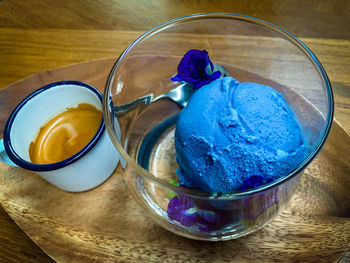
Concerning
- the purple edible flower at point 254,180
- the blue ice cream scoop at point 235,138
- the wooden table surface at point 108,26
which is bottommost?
the purple edible flower at point 254,180

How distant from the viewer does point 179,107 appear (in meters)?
0.69

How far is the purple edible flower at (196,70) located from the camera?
0.62 metres

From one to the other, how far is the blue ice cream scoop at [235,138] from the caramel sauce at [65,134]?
19 cm

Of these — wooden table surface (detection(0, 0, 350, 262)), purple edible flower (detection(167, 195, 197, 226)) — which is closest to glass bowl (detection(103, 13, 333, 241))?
purple edible flower (detection(167, 195, 197, 226))

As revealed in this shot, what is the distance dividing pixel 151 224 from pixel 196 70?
11.7 inches

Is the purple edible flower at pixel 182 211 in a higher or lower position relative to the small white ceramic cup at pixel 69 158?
lower

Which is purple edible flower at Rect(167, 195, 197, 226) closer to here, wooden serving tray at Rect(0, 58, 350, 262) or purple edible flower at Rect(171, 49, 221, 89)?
wooden serving tray at Rect(0, 58, 350, 262)

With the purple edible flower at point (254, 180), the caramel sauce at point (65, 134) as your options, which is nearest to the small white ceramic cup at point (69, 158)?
the caramel sauce at point (65, 134)

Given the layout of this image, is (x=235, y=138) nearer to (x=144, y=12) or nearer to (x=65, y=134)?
(x=65, y=134)

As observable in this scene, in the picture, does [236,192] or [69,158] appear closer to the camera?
[236,192]

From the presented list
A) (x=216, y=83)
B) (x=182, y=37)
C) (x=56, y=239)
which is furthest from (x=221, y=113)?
(x=56, y=239)

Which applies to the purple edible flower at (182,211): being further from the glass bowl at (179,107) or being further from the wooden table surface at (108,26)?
the wooden table surface at (108,26)

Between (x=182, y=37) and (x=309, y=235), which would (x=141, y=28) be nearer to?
(x=182, y=37)

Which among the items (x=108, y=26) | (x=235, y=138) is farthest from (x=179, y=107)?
(x=108, y=26)
